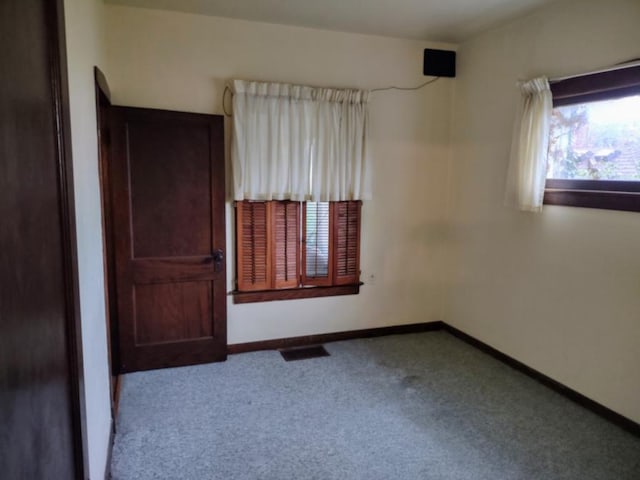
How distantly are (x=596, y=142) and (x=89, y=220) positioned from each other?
306 cm

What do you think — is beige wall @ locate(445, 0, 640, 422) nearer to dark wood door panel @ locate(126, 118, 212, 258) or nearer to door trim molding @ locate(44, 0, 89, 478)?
dark wood door panel @ locate(126, 118, 212, 258)

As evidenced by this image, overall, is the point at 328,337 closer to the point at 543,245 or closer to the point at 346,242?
the point at 346,242

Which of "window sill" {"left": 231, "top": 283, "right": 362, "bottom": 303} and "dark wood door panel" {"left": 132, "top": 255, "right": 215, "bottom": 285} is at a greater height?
"dark wood door panel" {"left": 132, "top": 255, "right": 215, "bottom": 285}

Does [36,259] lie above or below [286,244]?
above

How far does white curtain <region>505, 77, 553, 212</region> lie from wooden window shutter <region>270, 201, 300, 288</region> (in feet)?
5.86

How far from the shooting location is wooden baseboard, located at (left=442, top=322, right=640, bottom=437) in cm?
270

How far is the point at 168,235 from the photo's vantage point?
11.1ft

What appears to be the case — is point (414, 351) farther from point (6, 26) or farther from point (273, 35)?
point (6, 26)

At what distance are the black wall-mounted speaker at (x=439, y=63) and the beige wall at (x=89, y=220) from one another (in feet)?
9.34

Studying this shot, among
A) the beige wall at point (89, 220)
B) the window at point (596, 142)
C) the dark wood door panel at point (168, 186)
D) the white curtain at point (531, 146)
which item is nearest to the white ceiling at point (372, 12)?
the white curtain at point (531, 146)

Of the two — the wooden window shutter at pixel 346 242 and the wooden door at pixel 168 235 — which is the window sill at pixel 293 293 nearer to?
the wooden window shutter at pixel 346 242

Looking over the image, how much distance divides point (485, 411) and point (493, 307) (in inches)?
44.8

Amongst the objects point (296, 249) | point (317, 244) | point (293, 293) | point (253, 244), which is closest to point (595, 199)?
point (317, 244)

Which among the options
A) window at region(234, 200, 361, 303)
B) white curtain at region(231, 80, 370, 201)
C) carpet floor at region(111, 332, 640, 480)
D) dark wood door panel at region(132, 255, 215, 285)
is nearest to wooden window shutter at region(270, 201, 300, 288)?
window at region(234, 200, 361, 303)
